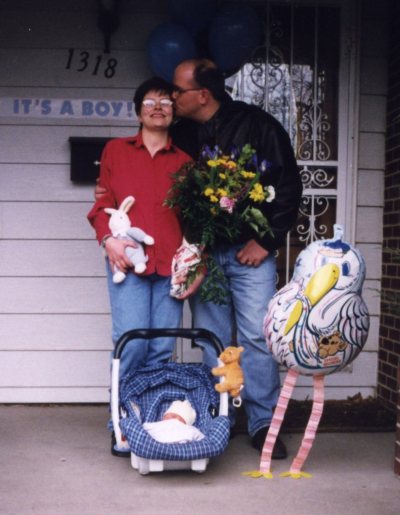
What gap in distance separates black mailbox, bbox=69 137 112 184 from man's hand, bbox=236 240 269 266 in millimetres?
1250

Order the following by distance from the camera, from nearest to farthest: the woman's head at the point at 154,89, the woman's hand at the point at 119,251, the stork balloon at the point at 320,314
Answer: the stork balloon at the point at 320,314, the woman's hand at the point at 119,251, the woman's head at the point at 154,89

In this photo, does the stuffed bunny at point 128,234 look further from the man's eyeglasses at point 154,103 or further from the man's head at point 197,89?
the man's head at point 197,89

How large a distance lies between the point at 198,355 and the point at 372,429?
1183mm

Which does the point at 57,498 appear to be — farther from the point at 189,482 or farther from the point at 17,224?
the point at 17,224

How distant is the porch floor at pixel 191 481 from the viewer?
9.73 feet

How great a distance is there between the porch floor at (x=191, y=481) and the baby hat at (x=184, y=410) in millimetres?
248

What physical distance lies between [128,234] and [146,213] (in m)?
0.16

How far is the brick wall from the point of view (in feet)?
14.4

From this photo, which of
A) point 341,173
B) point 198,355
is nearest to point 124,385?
point 198,355

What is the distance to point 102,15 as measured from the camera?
432cm

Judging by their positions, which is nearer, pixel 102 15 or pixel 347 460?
pixel 347 460

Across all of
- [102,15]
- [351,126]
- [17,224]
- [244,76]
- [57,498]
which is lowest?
[57,498]

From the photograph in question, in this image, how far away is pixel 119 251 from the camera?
3.49m

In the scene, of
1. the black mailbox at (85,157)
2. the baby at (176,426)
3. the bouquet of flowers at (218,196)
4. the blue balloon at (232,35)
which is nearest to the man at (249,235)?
the bouquet of flowers at (218,196)
